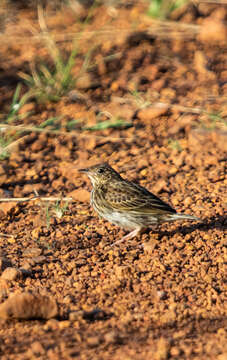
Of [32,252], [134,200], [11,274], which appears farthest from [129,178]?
[11,274]

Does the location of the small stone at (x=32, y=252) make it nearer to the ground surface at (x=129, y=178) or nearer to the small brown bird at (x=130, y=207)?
the ground surface at (x=129, y=178)

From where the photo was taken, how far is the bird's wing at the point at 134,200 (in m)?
6.36

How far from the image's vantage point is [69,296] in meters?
5.17

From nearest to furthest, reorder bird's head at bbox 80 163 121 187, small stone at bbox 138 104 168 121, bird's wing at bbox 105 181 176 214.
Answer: bird's wing at bbox 105 181 176 214 → bird's head at bbox 80 163 121 187 → small stone at bbox 138 104 168 121

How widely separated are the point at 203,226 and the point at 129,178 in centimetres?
147

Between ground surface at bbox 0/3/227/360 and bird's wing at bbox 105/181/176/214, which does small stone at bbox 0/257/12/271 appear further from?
bird's wing at bbox 105/181/176/214

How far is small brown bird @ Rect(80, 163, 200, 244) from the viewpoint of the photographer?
6.34m

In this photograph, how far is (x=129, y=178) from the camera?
25.0 feet

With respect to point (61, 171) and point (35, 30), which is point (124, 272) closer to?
point (61, 171)

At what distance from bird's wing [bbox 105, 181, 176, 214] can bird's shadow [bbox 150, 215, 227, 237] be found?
32 centimetres

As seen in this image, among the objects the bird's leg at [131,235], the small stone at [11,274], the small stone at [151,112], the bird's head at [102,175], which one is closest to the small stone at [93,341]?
the small stone at [11,274]

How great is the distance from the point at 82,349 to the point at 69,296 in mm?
893

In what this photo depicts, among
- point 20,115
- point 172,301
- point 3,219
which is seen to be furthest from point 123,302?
point 20,115

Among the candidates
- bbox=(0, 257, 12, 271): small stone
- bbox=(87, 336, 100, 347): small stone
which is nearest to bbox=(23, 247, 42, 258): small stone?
bbox=(0, 257, 12, 271): small stone
